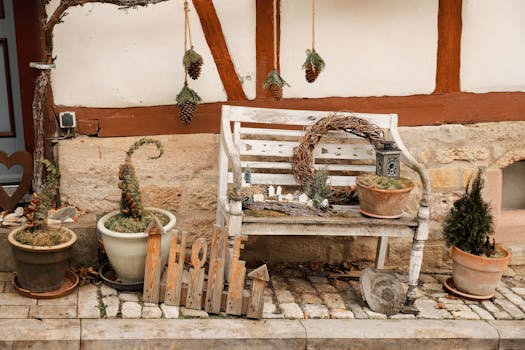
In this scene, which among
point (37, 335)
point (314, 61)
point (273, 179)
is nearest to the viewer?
point (37, 335)

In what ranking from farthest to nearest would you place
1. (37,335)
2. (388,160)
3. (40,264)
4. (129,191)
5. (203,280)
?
(388,160) → (129,191) → (203,280) → (40,264) → (37,335)

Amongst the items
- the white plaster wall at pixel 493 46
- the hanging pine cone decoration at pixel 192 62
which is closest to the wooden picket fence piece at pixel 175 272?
the hanging pine cone decoration at pixel 192 62

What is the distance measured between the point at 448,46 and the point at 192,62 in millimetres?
1936

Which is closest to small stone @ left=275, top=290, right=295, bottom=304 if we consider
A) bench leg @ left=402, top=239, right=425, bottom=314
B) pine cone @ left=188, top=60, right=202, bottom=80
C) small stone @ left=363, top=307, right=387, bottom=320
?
small stone @ left=363, top=307, right=387, bottom=320

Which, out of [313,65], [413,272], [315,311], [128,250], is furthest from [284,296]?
[313,65]

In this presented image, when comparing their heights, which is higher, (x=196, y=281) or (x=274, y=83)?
(x=274, y=83)

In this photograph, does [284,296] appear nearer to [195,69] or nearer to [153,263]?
[153,263]

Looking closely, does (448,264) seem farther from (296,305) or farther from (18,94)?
(18,94)

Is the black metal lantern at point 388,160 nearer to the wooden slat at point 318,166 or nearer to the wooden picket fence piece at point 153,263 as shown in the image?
the wooden slat at point 318,166

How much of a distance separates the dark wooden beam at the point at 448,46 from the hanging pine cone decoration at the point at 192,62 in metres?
1.82

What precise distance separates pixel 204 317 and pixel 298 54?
1.97 meters

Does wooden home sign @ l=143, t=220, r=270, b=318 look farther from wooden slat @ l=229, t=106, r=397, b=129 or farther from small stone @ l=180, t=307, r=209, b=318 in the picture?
wooden slat @ l=229, t=106, r=397, b=129

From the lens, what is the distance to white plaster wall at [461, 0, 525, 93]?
→ 4777 mm

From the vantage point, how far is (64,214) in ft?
14.4
